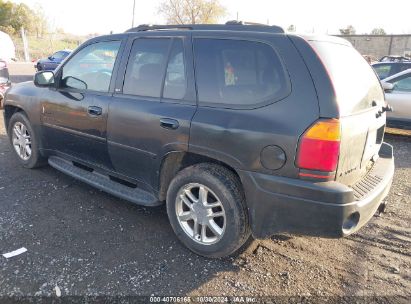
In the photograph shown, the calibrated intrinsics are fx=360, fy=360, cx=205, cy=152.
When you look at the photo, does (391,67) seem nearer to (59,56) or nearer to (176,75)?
(176,75)

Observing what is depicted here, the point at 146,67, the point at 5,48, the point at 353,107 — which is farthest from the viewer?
the point at 5,48

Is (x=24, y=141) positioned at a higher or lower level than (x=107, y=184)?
higher

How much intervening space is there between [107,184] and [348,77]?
2554 mm

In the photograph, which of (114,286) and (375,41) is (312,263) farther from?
(375,41)

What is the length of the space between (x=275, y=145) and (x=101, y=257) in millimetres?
1734

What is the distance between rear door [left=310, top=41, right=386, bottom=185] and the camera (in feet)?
8.27

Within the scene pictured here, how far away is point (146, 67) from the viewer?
3426 mm

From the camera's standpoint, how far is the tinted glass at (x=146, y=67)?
3.31m

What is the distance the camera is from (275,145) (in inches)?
99.7

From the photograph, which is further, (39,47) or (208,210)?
(39,47)

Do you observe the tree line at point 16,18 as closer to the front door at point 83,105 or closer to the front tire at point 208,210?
the front door at point 83,105

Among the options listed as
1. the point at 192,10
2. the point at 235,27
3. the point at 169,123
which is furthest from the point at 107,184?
the point at 192,10

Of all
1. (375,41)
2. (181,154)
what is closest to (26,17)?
(375,41)

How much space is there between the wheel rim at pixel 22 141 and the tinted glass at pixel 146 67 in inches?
84.9
